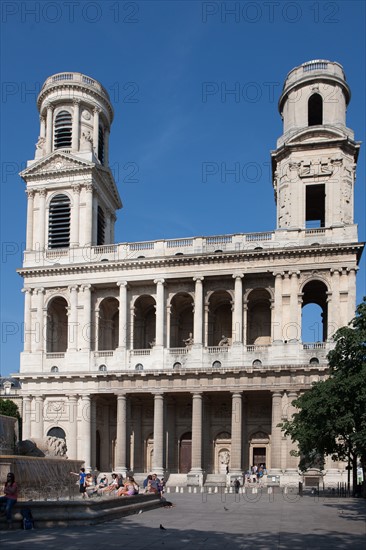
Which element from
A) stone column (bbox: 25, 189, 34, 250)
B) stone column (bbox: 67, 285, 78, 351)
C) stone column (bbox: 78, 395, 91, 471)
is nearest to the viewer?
stone column (bbox: 78, 395, 91, 471)

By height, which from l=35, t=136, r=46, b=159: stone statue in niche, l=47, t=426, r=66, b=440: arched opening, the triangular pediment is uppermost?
l=35, t=136, r=46, b=159: stone statue in niche

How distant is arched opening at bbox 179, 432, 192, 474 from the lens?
56750 mm

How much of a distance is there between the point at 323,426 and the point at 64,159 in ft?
117

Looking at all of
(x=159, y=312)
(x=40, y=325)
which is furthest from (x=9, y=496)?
(x=40, y=325)

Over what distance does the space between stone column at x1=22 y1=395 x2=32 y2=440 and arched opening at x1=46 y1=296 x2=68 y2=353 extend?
14.4 ft

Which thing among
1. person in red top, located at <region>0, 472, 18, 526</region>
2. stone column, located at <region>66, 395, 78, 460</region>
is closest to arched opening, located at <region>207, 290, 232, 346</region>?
stone column, located at <region>66, 395, 78, 460</region>

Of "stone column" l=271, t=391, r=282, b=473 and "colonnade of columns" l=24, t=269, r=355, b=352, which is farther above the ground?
"colonnade of columns" l=24, t=269, r=355, b=352

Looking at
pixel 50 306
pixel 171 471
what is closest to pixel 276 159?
pixel 50 306

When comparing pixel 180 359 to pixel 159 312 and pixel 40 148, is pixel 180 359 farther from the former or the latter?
pixel 40 148

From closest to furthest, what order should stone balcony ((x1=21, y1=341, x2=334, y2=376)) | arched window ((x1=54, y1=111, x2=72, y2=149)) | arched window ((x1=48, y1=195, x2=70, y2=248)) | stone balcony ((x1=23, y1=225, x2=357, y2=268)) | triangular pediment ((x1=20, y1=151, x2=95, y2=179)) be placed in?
stone balcony ((x1=21, y1=341, x2=334, y2=376)) → stone balcony ((x1=23, y1=225, x2=357, y2=268)) → triangular pediment ((x1=20, y1=151, x2=95, y2=179)) → arched window ((x1=48, y1=195, x2=70, y2=248)) → arched window ((x1=54, y1=111, x2=72, y2=149))

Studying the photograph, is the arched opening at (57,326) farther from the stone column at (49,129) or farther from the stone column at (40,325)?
the stone column at (49,129)

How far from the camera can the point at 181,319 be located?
198 feet

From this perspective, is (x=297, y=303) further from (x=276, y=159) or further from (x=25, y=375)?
(x=25, y=375)

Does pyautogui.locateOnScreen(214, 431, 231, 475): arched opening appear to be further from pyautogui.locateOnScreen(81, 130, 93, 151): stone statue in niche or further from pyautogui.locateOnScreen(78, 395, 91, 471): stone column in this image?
pyautogui.locateOnScreen(81, 130, 93, 151): stone statue in niche
